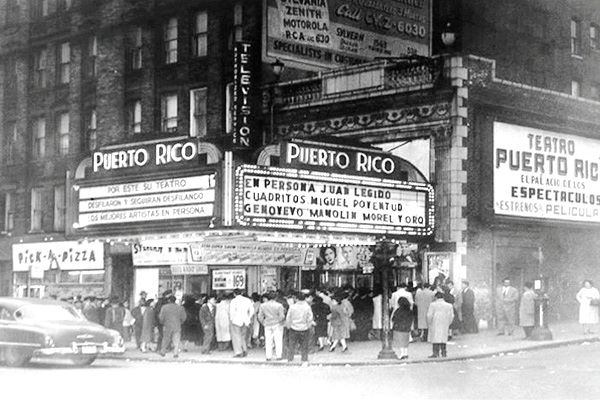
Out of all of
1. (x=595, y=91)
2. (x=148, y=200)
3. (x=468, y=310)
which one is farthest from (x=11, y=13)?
(x=468, y=310)

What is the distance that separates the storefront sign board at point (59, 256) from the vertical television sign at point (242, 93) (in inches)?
348

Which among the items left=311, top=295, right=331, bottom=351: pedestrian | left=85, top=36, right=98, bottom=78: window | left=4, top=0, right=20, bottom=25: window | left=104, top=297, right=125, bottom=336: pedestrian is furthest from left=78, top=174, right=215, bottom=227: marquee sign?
left=4, top=0, right=20, bottom=25: window

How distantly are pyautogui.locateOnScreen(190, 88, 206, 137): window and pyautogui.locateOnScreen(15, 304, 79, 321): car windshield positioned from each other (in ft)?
59.0

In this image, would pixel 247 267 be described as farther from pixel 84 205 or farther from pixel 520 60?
pixel 520 60

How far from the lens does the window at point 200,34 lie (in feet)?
141

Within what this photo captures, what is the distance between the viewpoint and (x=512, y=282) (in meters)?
35.7

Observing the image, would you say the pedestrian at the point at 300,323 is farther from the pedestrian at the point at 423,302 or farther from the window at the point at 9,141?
the window at the point at 9,141

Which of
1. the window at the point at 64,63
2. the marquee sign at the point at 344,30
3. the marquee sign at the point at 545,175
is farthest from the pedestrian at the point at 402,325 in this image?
the window at the point at 64,63

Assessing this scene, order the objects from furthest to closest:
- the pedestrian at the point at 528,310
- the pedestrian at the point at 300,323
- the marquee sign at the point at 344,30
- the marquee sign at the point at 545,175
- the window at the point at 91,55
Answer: the window at the point at 91,55
the marquee sign at the point at 344,30
the marquee sign at the point at 545,175
the pedestrian at the point at 528,310
the pedestrian at the point at 300,323

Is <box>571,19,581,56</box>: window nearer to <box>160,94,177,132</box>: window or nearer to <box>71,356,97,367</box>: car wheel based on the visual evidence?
<box>160,94,177,132</box>: window

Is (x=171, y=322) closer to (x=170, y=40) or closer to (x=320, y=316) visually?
(x=320, y=316)

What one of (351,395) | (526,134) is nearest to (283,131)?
(526,134)

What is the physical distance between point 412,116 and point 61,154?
1860cm

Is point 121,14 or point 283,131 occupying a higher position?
point 121,14
